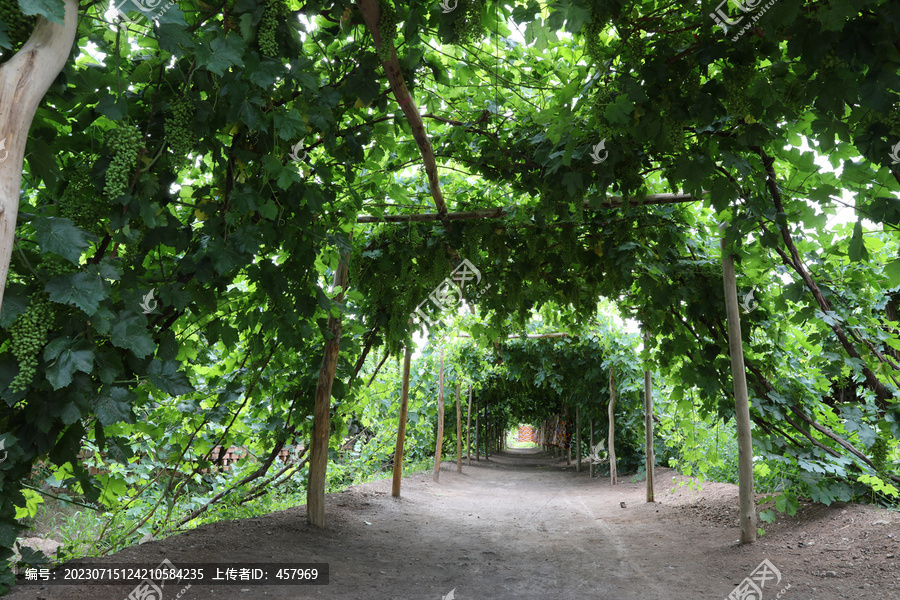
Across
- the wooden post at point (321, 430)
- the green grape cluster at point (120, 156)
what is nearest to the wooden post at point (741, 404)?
the wooden post at point (321, 430)

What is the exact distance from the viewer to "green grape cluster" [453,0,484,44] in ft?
7.06

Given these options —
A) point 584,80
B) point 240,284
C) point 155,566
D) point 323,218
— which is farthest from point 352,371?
point 584,80

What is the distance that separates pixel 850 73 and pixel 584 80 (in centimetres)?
108

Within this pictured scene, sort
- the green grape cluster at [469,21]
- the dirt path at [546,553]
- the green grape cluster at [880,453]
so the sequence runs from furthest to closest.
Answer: the green grape cluster at [880,453]
the dirt path at [546,553]
the green grape cluster at [469,21]

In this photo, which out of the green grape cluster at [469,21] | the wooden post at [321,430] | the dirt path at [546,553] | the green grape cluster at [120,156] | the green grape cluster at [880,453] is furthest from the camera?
the wooden post at [321,430]

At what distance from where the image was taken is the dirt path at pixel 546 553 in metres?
3.08

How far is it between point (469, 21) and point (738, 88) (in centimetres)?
119

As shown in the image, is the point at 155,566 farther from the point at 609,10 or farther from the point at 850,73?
the point at 850,73

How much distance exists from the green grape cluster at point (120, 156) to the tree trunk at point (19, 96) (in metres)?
0.47

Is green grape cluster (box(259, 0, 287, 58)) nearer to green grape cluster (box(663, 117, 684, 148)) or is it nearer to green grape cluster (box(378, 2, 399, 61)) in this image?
green grape cluster (box(378, 2, 399, 61))

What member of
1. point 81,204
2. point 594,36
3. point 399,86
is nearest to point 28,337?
point 81,204

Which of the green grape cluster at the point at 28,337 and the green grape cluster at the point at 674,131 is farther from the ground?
the green grape cluster at the point at 674,131

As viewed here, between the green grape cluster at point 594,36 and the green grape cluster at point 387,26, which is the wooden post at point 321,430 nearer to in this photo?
the green grape cluster at point 387,26

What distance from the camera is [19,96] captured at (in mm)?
1278
